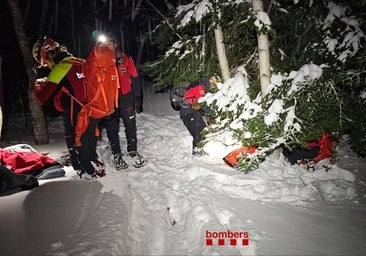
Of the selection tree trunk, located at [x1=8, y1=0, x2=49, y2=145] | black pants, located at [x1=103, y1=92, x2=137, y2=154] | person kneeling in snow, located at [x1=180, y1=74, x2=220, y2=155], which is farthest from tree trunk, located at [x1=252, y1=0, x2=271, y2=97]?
tree trunk, located at [x1=8, y1=0, x2=49, y2=145]

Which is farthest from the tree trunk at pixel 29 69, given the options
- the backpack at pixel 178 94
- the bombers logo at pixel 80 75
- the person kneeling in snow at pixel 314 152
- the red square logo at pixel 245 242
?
the red square logo at pixel 245 242

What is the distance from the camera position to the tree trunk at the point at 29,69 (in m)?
7.56

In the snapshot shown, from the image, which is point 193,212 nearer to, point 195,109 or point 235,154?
point 235,154

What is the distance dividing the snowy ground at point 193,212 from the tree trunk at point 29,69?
9.59 ft

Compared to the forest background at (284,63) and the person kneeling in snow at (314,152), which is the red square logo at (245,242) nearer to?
the forest background at (284,63)

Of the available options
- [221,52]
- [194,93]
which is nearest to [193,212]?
[194,93]

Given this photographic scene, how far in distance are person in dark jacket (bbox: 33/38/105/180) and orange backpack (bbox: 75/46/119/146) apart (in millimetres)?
103

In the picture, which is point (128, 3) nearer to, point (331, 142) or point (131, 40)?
point (331, 142)

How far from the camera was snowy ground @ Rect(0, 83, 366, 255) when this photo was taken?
3213 mm

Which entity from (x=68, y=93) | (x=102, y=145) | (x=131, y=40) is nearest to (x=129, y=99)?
(x=68, y=93)

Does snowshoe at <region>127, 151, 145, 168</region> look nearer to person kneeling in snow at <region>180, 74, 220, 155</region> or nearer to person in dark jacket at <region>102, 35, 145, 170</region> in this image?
person in dark jacket at <region>102, 35, 145, 170</region>

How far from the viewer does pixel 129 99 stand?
621cm

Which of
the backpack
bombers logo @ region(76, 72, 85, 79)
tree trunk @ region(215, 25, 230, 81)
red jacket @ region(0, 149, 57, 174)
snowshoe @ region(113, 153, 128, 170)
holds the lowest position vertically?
snowshoe @ region(113, 153, 128, 170)

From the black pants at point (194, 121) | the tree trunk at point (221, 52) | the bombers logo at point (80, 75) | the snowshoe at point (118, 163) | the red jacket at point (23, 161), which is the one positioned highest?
the tree trunk at point (221, 52)
